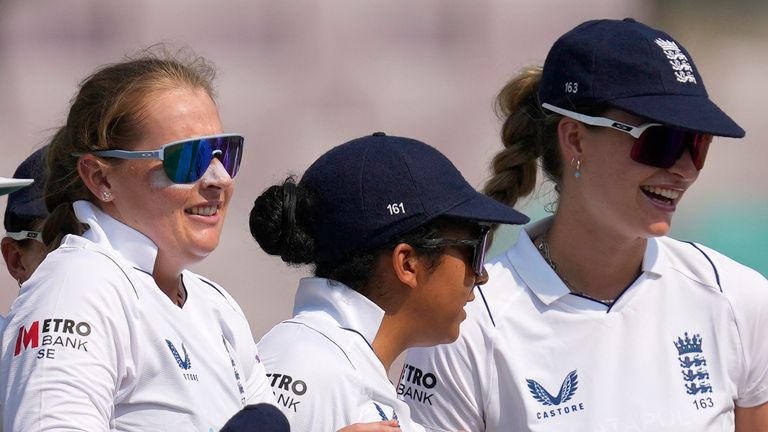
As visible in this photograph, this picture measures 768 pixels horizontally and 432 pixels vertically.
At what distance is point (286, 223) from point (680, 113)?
38.6 inches

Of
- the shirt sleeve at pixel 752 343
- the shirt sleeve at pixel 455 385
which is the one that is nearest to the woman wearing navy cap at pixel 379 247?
the shirt sleeve at pixel 455 385

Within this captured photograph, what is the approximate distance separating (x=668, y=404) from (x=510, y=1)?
8.30 ft

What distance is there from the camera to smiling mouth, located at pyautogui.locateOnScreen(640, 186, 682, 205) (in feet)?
10.2

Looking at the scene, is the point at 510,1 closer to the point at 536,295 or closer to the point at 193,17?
the point at 193,17

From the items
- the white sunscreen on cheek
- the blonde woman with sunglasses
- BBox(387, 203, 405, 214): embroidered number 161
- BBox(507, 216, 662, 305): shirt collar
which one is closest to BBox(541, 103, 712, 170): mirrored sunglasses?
BBox(507, 216, 662, 305): shirt collar

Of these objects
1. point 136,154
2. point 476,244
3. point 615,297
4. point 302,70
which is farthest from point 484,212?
point 302,70

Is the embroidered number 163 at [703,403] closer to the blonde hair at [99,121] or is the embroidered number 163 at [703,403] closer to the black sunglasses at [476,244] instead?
the black sunglasses at [476,244]

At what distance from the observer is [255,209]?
9.20ft

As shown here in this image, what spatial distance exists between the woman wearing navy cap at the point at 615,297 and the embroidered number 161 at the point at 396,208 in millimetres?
516

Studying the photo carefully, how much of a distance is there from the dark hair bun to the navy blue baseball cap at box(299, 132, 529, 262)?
27mm

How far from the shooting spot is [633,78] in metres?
3.08

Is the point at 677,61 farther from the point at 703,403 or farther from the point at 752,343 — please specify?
the point at 703,403

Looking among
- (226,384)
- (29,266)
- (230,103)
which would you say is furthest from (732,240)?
(226,384)

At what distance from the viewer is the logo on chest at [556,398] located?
3.03 metres
